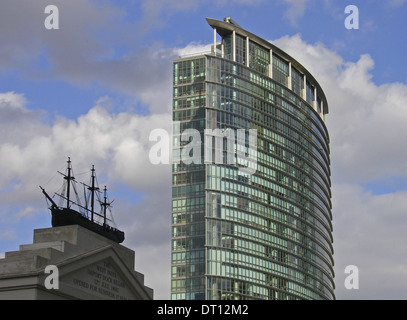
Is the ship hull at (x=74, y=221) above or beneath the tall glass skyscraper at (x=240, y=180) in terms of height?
beneath

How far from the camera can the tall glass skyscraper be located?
155500mm

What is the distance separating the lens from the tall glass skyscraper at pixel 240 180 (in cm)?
15550

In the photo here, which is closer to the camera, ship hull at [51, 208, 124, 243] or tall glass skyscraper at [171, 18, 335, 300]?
ship hull at [51, 208, 124, 243]

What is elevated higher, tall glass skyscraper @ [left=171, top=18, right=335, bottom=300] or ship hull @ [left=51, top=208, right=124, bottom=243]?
tall glass skyscraper @ [left=171, top=18, right=335, bottom=300]

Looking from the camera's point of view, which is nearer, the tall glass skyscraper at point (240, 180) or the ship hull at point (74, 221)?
the ship hull at point (74, 221)

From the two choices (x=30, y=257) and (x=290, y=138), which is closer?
(x=30, y=257)

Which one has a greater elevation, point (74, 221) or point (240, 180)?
point (240, 180)

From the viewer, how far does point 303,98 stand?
636 feet

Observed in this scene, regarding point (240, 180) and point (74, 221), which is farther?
point (240, 180)

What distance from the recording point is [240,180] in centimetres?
16338
